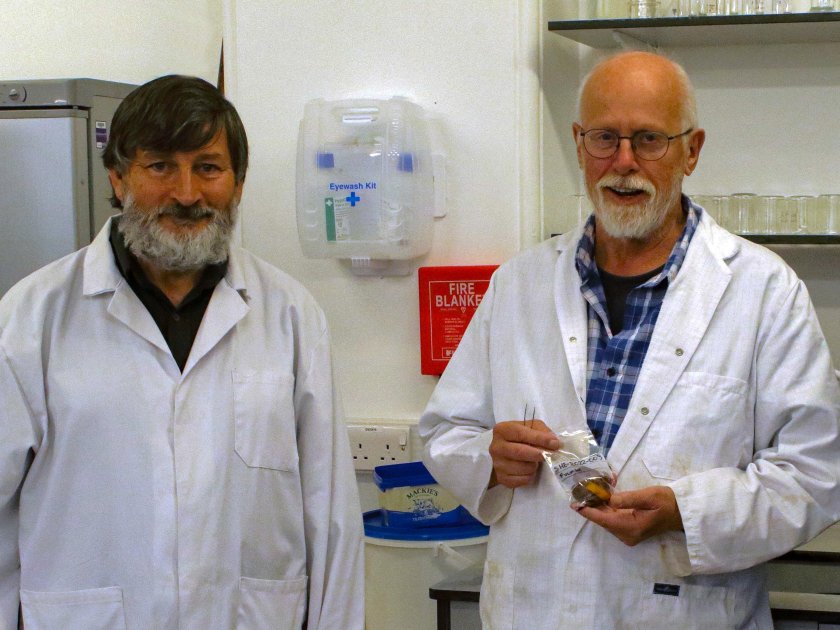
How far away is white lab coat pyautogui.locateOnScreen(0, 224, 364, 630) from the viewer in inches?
62.0

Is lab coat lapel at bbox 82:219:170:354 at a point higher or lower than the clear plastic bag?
higher

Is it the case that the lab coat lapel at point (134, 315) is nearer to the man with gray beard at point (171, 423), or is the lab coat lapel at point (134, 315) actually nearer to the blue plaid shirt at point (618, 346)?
the man with gray beard at point (171, 423)

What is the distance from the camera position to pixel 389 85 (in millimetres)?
2611

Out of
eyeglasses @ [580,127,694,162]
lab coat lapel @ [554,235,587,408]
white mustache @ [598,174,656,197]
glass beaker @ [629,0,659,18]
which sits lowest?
lab coat lapel @ [554,235,587,408]

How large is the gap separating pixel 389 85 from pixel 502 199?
39 centimetres

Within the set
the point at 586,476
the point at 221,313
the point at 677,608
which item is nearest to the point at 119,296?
the point at 221,313

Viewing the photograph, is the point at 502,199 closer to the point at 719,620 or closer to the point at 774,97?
the point at 774,97

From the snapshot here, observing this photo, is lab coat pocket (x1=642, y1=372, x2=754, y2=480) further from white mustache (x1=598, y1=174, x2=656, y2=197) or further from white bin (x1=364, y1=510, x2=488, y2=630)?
white bin (x1=364, y1=510, x2=488, y2=630)

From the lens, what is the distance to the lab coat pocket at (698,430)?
1619 mm

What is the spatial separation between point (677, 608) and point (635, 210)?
61 centimetres

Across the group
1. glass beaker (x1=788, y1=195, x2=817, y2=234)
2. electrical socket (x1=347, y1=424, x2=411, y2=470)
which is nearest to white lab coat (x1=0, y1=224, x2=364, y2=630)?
electrical socket (x1=347, y1=424, x2=411, y2=470)

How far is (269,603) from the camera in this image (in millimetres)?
1663

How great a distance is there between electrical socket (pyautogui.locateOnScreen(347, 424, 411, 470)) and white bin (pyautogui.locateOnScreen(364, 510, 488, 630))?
177 mm

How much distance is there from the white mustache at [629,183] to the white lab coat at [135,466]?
588mm
